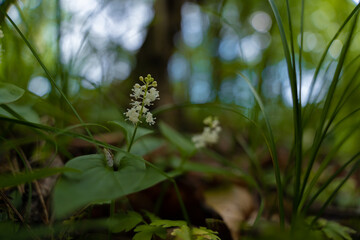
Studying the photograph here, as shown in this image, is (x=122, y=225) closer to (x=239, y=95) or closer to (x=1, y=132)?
(x=1, y=132)

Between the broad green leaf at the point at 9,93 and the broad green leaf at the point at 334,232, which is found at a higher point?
the broad green leaf at the point at 9,93

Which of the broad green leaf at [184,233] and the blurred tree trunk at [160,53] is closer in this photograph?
the broad green leaf at [184,233]

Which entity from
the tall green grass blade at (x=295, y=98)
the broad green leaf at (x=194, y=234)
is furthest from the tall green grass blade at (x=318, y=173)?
the broad green leaf at (x=194, y=234)

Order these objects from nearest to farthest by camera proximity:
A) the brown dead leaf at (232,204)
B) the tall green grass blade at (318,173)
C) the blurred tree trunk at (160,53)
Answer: the tall green grass blade at (318,173)
the brown dead leaf at (232,204)
the blurred tree trunk at (160,53)

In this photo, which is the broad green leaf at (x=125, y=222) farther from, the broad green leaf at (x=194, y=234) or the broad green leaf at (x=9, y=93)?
Answer: the broad green leaf at (x=9, y=93)

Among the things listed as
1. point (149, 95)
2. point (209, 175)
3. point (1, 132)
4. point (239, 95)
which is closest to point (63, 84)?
point (1, 132)

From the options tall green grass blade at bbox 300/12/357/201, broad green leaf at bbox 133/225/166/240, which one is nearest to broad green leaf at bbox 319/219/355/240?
tall green grass blade at bbox 300/12/357/201

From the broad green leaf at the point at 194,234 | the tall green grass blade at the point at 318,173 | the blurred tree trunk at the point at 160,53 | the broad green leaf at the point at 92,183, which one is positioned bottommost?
the broad green leaf at the point at 194,234
